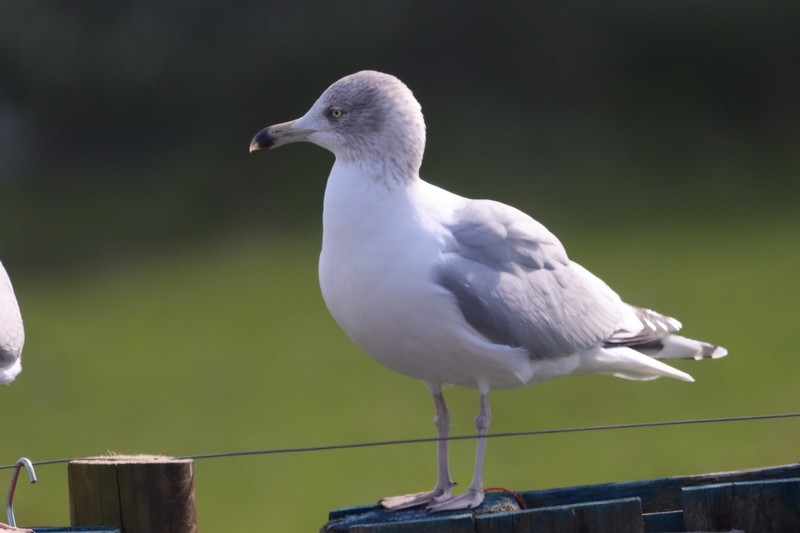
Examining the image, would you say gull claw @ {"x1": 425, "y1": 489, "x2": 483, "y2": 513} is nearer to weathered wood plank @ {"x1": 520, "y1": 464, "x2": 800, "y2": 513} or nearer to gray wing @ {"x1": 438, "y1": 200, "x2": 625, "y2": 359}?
weathered wood plank @ {"x1": 520, "y1": 464, "x2": 800, "y2": 513}

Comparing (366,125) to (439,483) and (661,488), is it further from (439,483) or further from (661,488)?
(661,488)

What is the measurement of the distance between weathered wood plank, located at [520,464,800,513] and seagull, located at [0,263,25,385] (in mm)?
1401

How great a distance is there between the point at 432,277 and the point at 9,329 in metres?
1.18

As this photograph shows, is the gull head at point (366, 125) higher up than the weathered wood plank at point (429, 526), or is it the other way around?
the gull head at point (366, 125)

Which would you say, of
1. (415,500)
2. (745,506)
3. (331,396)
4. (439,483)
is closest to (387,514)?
(415,500)

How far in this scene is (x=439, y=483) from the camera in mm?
3080

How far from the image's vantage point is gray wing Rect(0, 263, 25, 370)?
3.43 metres

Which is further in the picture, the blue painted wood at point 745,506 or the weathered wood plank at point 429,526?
the blue painted wood at point 745,506

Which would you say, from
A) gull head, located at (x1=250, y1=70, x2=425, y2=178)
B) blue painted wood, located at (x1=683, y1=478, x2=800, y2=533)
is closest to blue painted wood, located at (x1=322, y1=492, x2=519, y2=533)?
blue painted wood, located at (x1=683, y1=478, x2=800, y2=533)

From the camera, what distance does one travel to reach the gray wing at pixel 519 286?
2963 millimetres

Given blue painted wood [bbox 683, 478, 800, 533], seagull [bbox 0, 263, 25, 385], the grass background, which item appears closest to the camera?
blue painted wood [bbox 683, 478, 800, 533]

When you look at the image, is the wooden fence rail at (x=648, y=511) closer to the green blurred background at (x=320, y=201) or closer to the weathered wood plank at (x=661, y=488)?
the weathered wood plank at (x=661, y=488)

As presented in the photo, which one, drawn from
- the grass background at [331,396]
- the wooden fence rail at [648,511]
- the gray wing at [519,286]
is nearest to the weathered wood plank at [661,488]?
the wooden fence rail at [648,511]

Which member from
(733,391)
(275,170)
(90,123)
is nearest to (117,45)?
(90,123)
